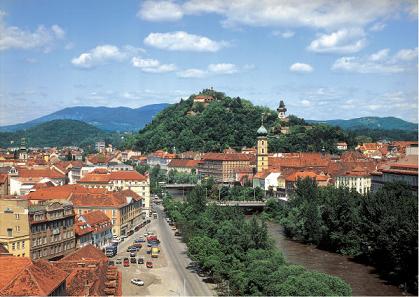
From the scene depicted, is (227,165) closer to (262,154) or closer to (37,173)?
(262,154)

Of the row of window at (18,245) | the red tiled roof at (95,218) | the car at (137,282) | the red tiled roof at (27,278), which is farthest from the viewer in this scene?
the red tiled roof at (95,218)

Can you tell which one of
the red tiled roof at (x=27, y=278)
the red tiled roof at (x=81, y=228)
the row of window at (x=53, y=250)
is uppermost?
the red tiled roof at (x=27, y=278)

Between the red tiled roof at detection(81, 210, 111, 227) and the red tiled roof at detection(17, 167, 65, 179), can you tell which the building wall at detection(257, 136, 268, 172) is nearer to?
the red tiled roof at detection(17, 167, 65, 179)

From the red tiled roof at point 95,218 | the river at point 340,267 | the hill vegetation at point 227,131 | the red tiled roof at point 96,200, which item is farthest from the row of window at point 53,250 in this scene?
the hill vegetation at point 227,131

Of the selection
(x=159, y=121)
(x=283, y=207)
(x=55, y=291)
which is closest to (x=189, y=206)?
(x=283, y=207)

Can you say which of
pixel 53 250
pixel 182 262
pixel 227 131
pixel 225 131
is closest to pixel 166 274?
pixel 182 262

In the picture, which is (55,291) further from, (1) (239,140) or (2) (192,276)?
(1) (239,140)

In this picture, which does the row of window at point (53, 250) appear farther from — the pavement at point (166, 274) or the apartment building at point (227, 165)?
the apartment building at point (227, 165)
